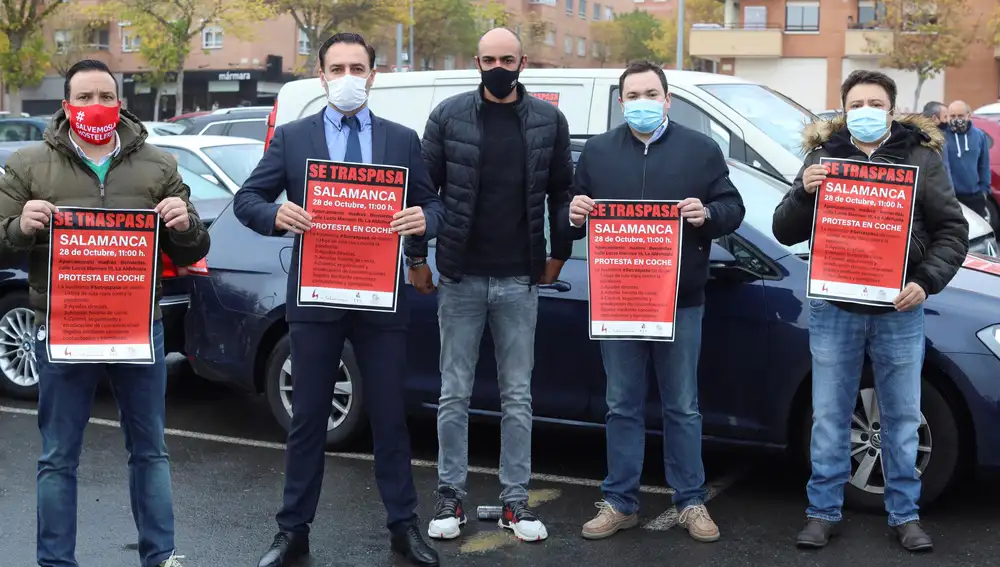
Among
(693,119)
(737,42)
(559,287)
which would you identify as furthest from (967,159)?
(737,42)

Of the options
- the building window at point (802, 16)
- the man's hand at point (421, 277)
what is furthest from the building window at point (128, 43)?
the man's hand at point (421, 277)

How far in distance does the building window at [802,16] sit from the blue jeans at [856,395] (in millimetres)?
50269

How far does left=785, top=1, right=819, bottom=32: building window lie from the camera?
53.0m

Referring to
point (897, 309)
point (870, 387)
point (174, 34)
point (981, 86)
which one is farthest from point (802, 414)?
point (981, 86)

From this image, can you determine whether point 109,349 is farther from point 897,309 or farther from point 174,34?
point 174,34

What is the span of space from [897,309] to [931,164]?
599 mm

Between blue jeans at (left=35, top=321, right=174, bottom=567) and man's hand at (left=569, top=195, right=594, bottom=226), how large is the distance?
5.63 ft

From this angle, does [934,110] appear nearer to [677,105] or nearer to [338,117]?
[677,105]

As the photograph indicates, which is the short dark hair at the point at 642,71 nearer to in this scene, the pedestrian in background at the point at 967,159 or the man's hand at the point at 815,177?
the man's hand at the point at 815,177

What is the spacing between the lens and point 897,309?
16.4 ft

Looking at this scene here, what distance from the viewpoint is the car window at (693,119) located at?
8.97 m

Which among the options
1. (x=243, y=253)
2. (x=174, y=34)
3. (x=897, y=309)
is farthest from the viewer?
(x=174, y=34)

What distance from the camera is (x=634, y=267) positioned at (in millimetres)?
5215

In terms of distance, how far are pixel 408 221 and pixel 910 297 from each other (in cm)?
198
